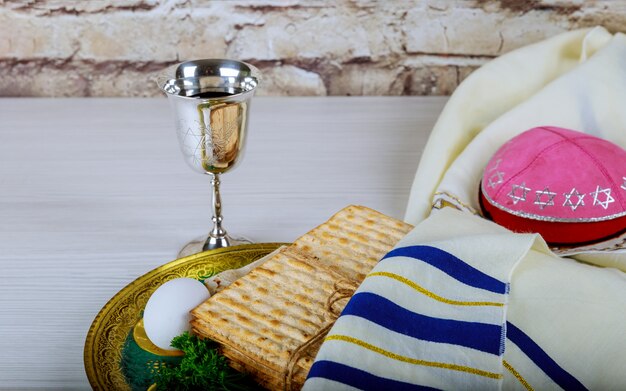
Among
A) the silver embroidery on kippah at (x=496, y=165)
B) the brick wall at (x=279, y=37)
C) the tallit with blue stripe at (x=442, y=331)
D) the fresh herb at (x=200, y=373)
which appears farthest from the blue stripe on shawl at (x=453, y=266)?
the brick wall at (x=279, y=37)

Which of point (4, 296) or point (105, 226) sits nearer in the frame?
point (4, 296)

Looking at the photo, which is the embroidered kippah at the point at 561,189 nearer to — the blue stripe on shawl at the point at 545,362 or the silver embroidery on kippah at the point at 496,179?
the silver embroidery on kippah at the point at 496,179

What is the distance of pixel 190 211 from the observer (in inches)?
34.8

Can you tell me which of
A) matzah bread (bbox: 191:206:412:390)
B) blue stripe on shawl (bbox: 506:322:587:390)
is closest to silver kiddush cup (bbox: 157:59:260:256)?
matzah bread (bbox: 191:206:412:390)

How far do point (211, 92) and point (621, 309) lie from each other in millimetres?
442

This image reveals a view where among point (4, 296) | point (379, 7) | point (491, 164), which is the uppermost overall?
point (379, 7)

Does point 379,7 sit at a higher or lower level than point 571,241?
higher

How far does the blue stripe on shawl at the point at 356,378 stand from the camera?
474 millimetres

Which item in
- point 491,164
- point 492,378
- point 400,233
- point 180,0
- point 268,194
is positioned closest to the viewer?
point 492,378

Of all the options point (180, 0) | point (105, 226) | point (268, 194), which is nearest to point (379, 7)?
point (180, 0)

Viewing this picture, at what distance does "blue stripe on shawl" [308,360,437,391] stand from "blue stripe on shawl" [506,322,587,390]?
78 mm

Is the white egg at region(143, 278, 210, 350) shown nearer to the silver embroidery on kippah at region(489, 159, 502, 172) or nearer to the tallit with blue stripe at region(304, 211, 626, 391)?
the tallit with blue stripe at region(304, 211, 626, 391)

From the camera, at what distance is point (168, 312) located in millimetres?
572

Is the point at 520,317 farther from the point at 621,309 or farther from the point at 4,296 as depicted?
the point at 4,296
